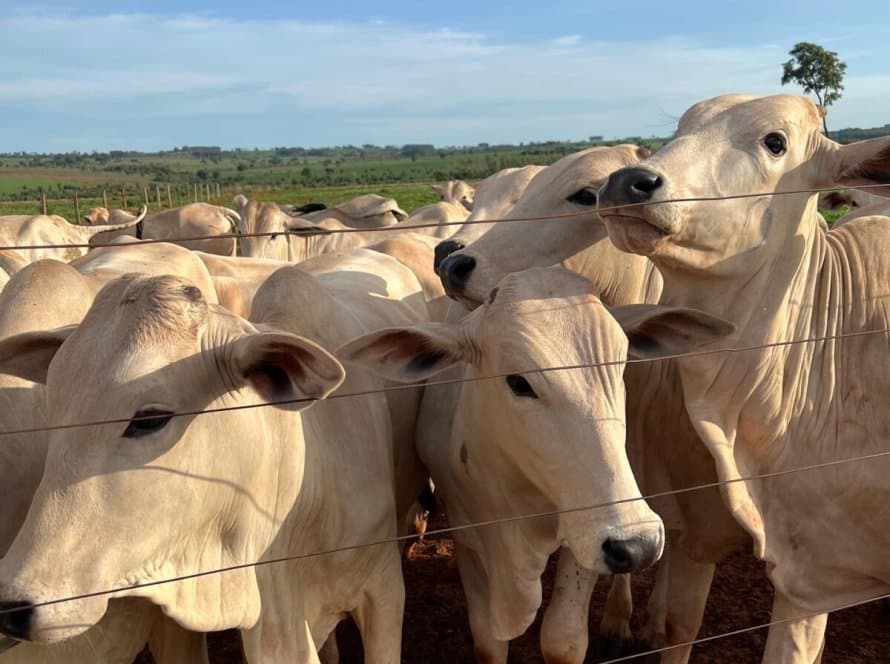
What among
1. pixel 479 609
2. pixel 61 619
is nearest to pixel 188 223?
pixel 479 609

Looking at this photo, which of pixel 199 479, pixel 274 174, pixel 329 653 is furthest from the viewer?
pixel 274 174

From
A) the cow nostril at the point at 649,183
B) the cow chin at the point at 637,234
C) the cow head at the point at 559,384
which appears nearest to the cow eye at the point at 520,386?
the cow head at the point at 559,384

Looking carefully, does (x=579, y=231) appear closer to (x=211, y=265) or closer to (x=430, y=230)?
(x=211, y=265)

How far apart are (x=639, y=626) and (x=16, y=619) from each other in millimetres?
3651

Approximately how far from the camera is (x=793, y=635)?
11.5 feet

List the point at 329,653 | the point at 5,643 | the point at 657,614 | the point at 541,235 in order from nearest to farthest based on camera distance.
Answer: the point at 5,643 < the point at 541,235 < the point at 329,653 < the point at 657,614

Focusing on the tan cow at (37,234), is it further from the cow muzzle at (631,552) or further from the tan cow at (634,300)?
the cow muzzle at (631,552)

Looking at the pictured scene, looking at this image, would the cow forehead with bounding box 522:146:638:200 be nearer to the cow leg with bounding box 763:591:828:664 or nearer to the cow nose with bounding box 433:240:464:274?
the cow nose with bounding box 433:240:464:274

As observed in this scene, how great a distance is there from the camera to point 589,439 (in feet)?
9.30

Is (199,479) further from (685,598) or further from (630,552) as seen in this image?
(685,598)

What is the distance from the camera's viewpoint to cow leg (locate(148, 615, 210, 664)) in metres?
3.38

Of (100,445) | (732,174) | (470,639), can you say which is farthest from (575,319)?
(470,639)

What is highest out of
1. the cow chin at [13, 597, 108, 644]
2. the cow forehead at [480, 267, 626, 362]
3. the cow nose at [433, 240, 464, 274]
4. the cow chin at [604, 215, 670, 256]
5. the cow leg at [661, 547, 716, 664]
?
the cow chin at [604, 215, 670, 256]

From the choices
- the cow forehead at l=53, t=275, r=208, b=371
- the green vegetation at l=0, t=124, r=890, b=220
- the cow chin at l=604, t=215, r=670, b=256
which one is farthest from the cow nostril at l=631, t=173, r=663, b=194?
the green vegetation at l=0, t=124, r=890, b=220
